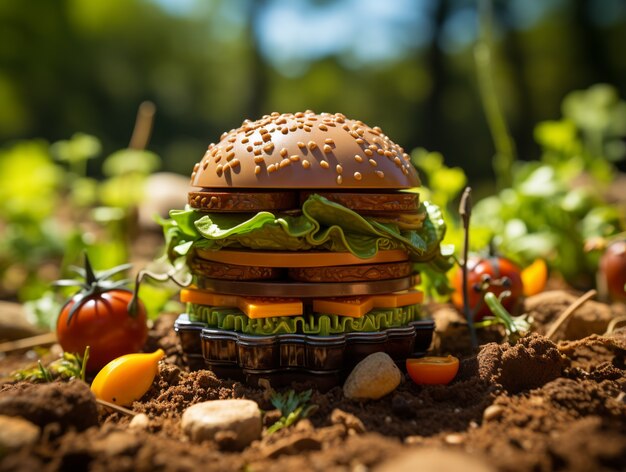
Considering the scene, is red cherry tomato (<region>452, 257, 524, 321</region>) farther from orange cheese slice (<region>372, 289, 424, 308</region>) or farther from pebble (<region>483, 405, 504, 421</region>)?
pebble (<region>483, 405, 504, 421</region>)

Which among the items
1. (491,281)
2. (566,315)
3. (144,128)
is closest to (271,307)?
(491,281)

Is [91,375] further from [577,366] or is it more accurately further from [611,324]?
[611,324]

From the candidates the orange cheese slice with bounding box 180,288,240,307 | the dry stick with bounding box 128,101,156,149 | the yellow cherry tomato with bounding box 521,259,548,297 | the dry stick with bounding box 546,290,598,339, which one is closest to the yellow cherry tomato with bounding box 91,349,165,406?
the orange cheese slice with bounding box 180,288,240,307

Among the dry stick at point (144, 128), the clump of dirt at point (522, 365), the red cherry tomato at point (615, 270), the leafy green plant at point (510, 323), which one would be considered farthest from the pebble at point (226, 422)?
the dry stick at point (144, 128)

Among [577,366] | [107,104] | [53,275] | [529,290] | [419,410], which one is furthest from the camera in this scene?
[107,104]

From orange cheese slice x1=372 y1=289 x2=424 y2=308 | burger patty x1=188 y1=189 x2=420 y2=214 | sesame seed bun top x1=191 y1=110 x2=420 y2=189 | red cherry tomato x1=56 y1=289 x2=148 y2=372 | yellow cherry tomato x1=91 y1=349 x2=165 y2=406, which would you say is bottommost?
yellow cherry tomato x1=91 y1=349 x2=165 y2=406

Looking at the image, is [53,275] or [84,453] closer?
[84,453]

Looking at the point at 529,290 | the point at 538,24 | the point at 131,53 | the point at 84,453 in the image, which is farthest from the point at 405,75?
the point at 84,453
